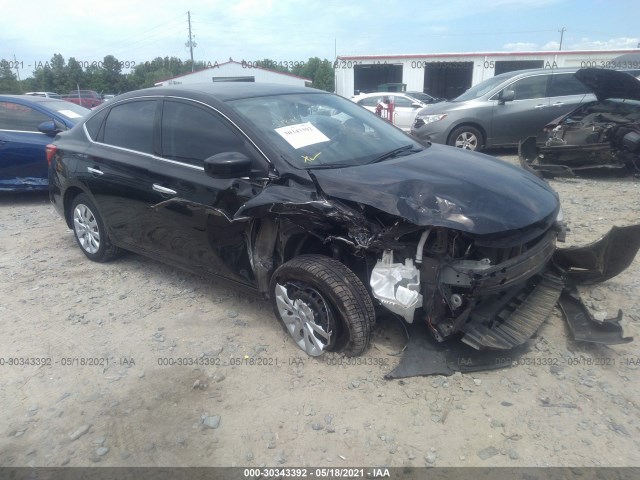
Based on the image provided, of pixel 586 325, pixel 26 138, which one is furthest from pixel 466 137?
pixel 26 138

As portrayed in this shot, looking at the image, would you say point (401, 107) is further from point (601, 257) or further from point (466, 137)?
point (601, 257)

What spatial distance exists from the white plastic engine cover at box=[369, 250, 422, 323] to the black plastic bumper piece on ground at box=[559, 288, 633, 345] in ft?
3.78

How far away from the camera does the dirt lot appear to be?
2410 mm

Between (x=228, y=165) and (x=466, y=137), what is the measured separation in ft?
23.9

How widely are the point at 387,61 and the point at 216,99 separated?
25113 mm

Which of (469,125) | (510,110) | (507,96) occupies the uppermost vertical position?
(507,96)

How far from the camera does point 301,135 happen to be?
336cm

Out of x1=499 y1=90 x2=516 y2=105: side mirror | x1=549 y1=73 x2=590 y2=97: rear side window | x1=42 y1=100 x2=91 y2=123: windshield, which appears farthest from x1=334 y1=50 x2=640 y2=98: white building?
x1=42 y1=100 x2=91 y2=123: windshield

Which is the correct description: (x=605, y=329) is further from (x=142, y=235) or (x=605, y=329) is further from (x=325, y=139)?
(x=142, y=235)

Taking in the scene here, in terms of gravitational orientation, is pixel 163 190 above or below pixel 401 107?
below

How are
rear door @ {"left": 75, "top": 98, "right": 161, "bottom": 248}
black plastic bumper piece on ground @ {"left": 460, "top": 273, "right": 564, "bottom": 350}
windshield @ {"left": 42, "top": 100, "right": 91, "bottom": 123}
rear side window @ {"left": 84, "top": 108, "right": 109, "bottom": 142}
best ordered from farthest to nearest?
windshield @ {"left": 42, "top": 100, "right": 91, "bottom": 123}
rear side window @ {"left": 84, "top": 108, "right": 109, "bottom": 142}
rear door @ {"left": 75, "top": 98, "right": 161, "bottom": 248}
black plastic bumper piece on ground @ {"left": 460, "top": 273, "right": 564, "bottom": 350}

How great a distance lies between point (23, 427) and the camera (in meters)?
2.68

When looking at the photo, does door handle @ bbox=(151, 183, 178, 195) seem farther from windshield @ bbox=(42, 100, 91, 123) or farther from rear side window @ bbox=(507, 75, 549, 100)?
rear side window @ bbox=(507, 75, 549, 100)

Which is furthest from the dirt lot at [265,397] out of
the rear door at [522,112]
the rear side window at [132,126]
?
the rear door at [522,112]
